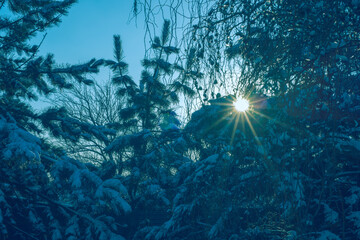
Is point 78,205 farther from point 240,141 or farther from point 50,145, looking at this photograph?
point 240,141

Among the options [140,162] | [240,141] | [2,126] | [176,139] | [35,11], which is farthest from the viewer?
[140,162]

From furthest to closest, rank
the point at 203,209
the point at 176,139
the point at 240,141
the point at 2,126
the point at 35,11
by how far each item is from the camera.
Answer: the point at 35,11
the point at 176,139
the point at 203,209
the point at 2,126
the point at 240,141

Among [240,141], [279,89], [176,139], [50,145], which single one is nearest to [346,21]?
[279,89]

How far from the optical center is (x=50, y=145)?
5152 millimetres

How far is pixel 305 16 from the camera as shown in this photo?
2566 mm

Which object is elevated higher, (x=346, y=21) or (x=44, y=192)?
(x=346, y=21)

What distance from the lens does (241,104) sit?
3.09 metres

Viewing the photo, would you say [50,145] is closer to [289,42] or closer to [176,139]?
[176,139]

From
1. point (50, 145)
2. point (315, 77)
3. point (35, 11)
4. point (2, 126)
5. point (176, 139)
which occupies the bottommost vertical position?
point (2, 126)

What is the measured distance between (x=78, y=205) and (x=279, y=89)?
10.2 feet

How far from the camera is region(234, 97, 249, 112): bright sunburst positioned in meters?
3.09

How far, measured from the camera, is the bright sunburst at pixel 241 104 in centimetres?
309

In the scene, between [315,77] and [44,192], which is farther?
[44,192]

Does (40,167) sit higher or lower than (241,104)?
lower
